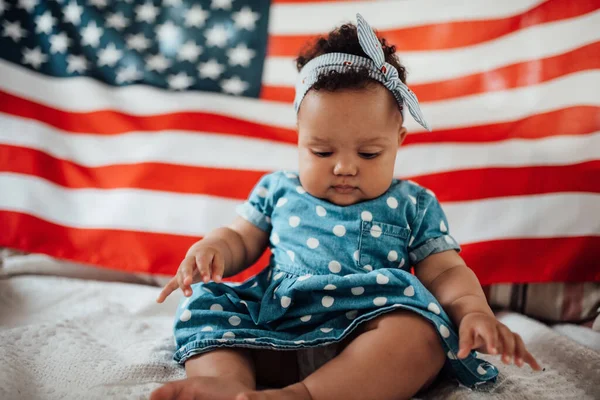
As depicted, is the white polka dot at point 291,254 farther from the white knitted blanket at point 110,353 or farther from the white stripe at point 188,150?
the white stripe at point 188,150

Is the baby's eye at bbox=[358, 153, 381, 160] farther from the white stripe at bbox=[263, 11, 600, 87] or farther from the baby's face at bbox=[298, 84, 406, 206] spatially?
the white stripe at bbox=[263, 11, 600, 87]

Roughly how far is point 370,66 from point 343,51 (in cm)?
7

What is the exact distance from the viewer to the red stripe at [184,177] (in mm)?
1429

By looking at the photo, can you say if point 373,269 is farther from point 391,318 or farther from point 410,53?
point 410,53

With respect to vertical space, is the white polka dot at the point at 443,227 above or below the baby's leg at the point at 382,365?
above

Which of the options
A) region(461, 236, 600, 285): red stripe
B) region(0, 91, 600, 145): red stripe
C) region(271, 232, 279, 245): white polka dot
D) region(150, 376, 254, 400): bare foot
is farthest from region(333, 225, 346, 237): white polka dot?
region(0, 91, 600, 145): red stripe

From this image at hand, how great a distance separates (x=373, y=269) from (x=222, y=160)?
27.0 inches

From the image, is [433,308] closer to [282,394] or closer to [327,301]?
[327,301]

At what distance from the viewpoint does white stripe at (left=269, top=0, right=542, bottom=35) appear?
5.08ft

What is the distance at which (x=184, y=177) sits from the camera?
1.57 meters

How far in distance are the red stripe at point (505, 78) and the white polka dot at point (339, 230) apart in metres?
0.66

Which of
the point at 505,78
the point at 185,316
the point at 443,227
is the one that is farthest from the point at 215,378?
the point at 505,78

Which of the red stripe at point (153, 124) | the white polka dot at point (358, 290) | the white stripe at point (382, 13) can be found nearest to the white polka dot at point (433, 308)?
the white polka dot at point (358, 290)

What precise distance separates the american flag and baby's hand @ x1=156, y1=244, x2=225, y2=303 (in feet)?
1.51
